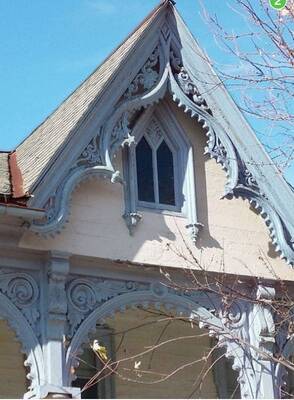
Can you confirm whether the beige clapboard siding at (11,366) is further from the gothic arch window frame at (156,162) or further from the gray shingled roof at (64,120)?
the gothic arch window frame at (156,162)

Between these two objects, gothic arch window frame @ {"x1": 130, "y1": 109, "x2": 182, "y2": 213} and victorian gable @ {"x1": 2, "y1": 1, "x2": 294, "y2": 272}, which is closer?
victorian gable @ {"x1": 2, "y1": 1, "x2": 294, "y2": 272}

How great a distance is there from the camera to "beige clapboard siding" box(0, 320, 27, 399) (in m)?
15.1

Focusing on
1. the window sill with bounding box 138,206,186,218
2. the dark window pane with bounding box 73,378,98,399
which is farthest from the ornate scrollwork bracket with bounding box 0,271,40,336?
the dark window pane with bounding box 73,378,98,399

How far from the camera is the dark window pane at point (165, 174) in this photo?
49.4 ft

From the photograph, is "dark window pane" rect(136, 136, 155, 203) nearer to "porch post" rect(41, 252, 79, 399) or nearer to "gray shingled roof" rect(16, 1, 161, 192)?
"gray shingled roof" rect(16, 1, 161, 192)

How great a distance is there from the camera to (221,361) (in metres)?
16.6

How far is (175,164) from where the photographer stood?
15.3 meters

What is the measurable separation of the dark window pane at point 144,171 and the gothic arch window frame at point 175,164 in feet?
0.41

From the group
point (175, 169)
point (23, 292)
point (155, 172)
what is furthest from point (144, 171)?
point (23, 292)

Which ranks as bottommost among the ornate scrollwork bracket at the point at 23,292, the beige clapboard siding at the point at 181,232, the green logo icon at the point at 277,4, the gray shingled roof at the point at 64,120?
the ornate scrollwork bracket at the point at 23,292

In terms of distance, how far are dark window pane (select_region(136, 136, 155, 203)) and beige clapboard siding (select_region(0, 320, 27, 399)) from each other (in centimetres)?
239

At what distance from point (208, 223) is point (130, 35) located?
298cm

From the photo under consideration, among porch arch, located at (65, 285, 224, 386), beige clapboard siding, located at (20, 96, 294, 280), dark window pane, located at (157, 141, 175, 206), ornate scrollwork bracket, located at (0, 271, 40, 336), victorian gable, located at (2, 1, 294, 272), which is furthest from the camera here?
dark window pane, located at (157, 141, 175, 206)

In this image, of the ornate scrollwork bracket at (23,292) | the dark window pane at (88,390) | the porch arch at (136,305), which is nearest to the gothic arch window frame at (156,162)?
the porch arch at (136,305)
